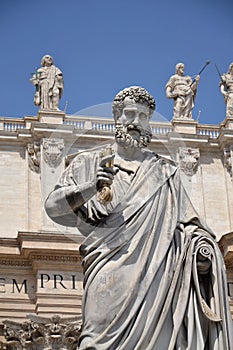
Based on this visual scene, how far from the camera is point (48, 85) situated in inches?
949

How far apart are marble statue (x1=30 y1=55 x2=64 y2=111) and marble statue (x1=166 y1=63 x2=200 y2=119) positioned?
2.12 metres

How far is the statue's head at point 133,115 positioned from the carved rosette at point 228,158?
60.4 ft

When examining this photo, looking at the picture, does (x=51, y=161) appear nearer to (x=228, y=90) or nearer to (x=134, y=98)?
(x=228, y=90)

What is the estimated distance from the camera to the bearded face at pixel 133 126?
6.05 meters

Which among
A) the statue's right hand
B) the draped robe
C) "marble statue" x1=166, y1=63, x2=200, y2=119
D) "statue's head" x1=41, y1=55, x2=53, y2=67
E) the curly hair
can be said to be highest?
"statue's head" x1=41, y1=55, x2=53, y2=67

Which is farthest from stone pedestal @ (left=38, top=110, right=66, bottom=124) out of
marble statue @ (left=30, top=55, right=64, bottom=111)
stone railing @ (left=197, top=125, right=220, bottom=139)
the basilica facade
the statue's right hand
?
the statue's right hand

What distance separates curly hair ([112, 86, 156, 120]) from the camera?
611 centimetres

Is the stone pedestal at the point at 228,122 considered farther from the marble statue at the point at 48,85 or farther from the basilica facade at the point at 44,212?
the marble statue at the point at 48,85

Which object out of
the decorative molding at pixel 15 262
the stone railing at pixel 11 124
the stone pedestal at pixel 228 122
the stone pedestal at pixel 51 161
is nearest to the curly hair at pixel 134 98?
the stone pedestal at pixel 51 161

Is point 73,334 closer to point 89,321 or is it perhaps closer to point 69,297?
point 69,297

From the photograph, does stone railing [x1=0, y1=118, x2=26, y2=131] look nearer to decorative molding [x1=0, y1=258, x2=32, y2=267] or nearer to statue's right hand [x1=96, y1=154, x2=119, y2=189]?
decorative molding [x1=0, y1=258, x2=32, y2=267]

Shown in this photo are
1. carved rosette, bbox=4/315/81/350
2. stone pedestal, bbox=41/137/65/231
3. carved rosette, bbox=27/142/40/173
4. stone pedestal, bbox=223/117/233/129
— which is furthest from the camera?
stone pedestal, bbox=223/117/233/129

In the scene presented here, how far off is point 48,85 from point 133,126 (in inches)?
715

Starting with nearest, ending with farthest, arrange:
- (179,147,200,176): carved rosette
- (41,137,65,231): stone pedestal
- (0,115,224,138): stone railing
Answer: (41,137,65,231): stone pedestal < (0,115,224,138): stone railing < (179,147,200,176): carved rosette
